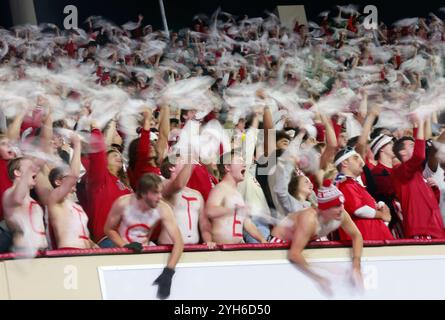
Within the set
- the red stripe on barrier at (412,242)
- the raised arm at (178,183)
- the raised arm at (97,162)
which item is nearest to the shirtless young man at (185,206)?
the raised arm at (178,183)

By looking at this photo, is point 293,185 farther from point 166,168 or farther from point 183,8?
point 183,8

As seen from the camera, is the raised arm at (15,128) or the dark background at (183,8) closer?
the raised arm at (15,128)

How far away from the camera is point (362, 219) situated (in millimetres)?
7242

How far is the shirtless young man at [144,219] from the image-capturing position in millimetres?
6758

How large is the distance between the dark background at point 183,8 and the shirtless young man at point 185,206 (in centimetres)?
517

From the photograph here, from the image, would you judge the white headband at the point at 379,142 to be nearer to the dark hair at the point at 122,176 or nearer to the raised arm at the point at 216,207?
the raised arm at the point at 216,207

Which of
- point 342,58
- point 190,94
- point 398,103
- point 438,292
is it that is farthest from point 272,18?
point 438,292

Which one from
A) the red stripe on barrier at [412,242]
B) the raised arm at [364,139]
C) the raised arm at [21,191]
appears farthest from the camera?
the raised arm at [364,139]

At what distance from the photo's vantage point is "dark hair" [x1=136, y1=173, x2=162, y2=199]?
6.76 m

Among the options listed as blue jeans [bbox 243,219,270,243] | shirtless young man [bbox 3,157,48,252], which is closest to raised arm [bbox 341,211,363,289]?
blue jeans [bbox 243,219,270,243]

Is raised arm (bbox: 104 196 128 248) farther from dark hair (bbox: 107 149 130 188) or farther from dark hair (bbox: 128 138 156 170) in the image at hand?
dark hair (bbox: 128 138 156 170)

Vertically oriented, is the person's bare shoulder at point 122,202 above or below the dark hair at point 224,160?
below

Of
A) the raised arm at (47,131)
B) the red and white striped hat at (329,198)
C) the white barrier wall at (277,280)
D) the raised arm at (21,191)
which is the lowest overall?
the white barrier wall at (277,280)

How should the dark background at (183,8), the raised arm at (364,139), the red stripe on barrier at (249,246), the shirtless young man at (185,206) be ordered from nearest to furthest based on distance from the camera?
1. the red stripe on barrier at (249,246)
2. the shirtless young man at (185,206)
3. the raised arm at (364,139)
4. the dark background at (183,8)
